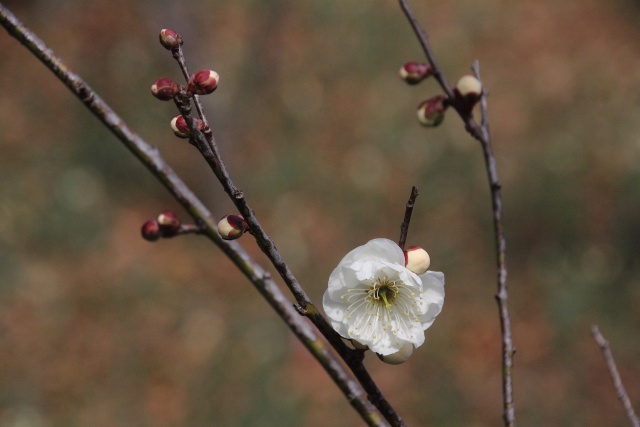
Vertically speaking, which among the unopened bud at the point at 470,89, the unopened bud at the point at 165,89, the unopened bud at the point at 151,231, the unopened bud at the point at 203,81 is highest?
the unopened bud at the point at 470,89

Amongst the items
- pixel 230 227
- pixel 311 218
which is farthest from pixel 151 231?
pixel 311 218

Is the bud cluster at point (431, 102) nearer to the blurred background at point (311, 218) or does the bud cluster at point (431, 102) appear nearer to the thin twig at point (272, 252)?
the thin twig at point (272, 252)

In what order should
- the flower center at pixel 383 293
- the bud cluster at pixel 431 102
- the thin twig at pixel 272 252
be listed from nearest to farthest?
the thin twig at pixel 272 252
the flower center at pixel 383 293
the bud cluster at pixel 431 102

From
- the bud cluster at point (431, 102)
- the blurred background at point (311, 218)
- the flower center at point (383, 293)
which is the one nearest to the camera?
the flower center at point (383, 293)

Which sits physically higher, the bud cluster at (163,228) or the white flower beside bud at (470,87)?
the white flower beside bud at (470,87)

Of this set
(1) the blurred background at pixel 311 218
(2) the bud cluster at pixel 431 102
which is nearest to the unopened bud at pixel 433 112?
(2) the bud cluster at pixel 431 102

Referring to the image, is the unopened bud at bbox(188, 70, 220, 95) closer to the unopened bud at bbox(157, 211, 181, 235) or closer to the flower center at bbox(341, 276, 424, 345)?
the flower center at bbox(341, 276, 424, 345)

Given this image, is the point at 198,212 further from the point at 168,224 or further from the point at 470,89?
the point at 470,89
